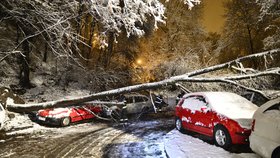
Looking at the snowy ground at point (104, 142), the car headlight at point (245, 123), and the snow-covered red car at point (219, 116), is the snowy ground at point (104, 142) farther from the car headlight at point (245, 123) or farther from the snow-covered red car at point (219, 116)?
the car headlight at point (245, 123)

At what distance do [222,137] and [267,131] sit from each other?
2.97 meters

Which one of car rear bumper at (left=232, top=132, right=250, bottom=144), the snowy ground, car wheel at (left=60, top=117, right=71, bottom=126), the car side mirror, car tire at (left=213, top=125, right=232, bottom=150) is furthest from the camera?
car wheel at (left=60, top=117, right=71, bottom=126)

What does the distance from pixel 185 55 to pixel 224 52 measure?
250 inches

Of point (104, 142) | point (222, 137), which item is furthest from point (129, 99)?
point (222, 137)

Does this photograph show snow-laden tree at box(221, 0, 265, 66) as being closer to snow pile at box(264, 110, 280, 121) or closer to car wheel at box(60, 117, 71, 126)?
car wheel at box(60, 117, 71, 126)

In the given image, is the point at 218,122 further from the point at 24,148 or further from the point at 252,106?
the point at 24,148

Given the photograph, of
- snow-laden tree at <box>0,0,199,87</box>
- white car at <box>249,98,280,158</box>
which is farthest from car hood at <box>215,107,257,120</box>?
snow-laden tree at <box>0,0,199,87</box>

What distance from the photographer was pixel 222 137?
33.1 ft

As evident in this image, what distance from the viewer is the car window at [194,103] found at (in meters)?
Answer: 11.6

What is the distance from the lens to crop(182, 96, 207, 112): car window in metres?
11.6

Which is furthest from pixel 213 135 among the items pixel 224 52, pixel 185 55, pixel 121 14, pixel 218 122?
pixel 224 52

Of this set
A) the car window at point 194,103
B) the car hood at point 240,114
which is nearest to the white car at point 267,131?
the car hood at point 240,114

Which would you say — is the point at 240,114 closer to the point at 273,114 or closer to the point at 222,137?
the point at 222,137

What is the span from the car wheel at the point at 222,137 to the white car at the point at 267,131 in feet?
6.19
